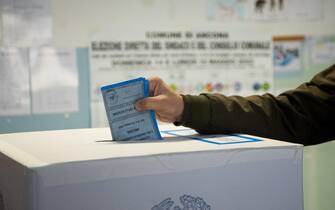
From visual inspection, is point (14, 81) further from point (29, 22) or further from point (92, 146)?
point (92, 146)

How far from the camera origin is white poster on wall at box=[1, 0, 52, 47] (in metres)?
1.96

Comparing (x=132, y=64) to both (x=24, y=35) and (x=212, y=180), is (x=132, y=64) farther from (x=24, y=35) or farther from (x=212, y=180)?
(x=212, y=180)

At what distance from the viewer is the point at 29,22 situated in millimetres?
1988

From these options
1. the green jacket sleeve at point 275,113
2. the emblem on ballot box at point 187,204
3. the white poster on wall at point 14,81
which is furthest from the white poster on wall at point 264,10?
the emblem on ballot box at point 187,204

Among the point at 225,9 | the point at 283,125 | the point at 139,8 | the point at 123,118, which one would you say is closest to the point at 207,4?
the point at 225,9

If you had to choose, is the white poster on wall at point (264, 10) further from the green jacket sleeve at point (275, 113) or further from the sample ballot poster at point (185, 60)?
the green jacket sleeve at point (275, 113)

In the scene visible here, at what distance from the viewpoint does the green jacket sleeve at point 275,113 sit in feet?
3.08

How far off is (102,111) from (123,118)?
1.26 meters

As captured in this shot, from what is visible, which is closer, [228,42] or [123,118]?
[123,118]

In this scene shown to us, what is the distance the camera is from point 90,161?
647 millimetres

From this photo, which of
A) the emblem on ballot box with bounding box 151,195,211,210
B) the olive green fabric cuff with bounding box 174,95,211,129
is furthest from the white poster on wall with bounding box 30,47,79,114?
the emblem on ballot box with bounding box 151,195,211,210

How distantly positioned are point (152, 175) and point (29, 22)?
1479 millimetres

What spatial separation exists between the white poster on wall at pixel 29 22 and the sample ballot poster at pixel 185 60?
0.21 metres

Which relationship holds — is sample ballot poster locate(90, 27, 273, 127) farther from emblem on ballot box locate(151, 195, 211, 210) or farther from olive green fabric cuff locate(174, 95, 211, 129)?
emblem on ballot box locate(151, 195, 211, 210)
